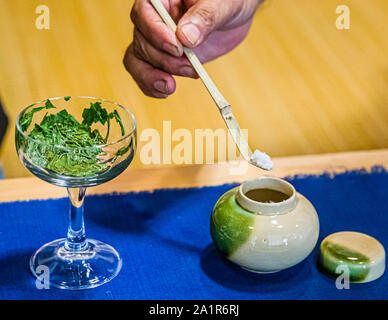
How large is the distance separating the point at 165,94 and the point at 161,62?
0.16 feet

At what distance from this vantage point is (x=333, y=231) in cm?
76

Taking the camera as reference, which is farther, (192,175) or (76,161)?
(192,175)

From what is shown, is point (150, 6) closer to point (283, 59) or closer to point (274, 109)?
point (274, 109)

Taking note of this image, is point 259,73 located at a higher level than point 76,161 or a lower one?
lower

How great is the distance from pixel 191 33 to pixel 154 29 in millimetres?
73

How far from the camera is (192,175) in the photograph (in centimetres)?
85

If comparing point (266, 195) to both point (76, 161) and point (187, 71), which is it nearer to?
point (76, 161)

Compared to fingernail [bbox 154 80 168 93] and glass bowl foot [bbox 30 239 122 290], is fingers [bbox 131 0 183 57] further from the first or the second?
glass bowl foot [bbox 30 239 122 290]

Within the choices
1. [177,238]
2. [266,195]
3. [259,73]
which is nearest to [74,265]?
[177,238]

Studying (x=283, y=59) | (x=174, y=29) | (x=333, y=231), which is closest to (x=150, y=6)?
(x=174, y=29)

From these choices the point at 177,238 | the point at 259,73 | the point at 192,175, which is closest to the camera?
the point at 177,238

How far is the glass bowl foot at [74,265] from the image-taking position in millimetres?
655

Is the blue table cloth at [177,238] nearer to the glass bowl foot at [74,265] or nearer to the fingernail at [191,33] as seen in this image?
the glass bowl foot at [74,265]

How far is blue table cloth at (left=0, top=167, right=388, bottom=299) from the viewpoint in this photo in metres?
0.65
